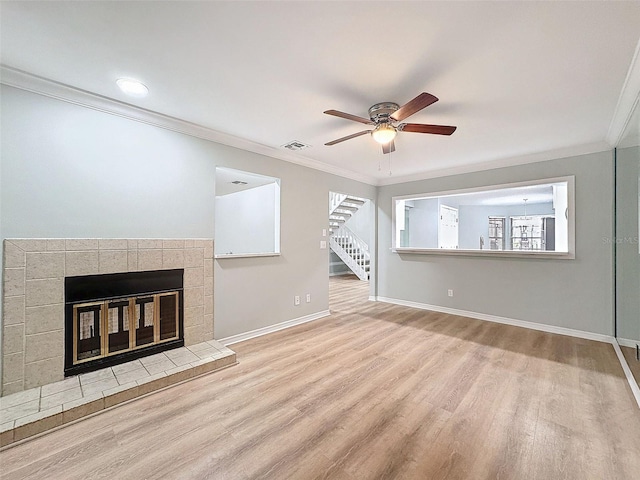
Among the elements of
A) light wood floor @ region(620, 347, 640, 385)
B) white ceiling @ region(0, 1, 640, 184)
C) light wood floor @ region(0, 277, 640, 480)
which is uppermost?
white ceiling @ region(0, 1, 640, 184)

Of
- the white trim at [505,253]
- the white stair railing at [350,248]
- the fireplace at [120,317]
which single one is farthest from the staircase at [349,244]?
the fireplace at [120,317]

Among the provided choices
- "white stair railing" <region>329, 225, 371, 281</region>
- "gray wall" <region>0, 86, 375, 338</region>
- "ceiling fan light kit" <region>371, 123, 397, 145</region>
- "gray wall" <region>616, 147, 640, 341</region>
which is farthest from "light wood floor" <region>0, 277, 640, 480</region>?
"white stair railing" <region>329, 225, 371, 281</region>

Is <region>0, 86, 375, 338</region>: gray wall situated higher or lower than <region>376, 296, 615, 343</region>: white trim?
higher

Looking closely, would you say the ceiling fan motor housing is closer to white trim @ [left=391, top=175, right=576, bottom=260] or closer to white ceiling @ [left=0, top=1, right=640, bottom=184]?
white ceiling @ [left=0, top=1, right=640, bottom=184]

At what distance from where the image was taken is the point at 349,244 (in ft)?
29.6

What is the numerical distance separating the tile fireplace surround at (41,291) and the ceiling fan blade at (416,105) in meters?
2.63

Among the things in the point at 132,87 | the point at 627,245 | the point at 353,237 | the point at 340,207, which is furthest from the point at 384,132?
the point at 353,237

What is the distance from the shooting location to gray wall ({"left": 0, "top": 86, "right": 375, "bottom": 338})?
210cm

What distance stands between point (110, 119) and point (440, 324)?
466cm

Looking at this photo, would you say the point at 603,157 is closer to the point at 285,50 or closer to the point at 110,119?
the point at 285,50

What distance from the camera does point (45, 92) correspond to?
2160 millimetres

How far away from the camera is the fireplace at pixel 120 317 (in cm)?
231

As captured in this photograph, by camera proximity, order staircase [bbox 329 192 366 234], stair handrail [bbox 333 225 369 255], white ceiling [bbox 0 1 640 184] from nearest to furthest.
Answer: white ceiling [bbox 0 1 640 184] → staircase [bbox 329 192 366 234] → stair handrail [bbox 333 225 369 255]

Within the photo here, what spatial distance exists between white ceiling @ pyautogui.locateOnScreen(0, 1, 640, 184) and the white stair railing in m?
6.17
